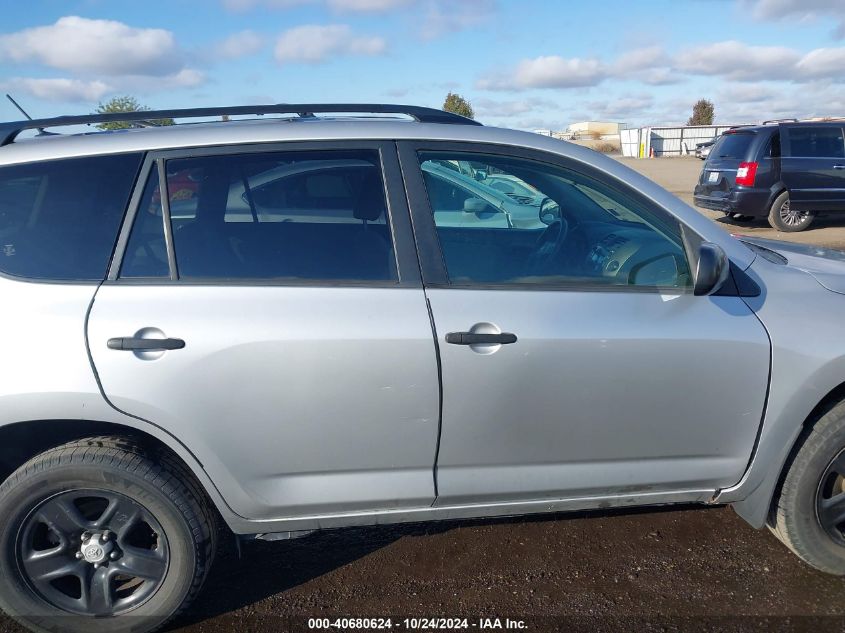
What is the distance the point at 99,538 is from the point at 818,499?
9.12 feet

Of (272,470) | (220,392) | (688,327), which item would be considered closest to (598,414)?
(688,327)

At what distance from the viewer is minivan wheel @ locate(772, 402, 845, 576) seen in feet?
8.40

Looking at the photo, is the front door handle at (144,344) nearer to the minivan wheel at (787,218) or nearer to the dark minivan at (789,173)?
the dark minivan at (789,173)

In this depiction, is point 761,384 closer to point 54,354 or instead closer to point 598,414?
point 598,414

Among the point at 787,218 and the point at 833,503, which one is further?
the point at 787,218

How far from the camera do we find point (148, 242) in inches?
94.0

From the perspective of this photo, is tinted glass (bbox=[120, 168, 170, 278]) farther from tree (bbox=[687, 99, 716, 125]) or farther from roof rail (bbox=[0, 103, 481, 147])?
tree (bbox=[687, 99, 716, 125])

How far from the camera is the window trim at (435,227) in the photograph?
7.94 ft

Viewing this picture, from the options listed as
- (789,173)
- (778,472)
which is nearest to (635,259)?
(778,472)

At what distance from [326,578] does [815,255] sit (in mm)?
2684

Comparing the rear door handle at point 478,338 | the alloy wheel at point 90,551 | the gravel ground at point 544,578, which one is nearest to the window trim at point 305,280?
the rear door handle at point 478,338

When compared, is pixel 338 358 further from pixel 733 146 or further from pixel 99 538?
pixel 733 146

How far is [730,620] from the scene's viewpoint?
251 cm

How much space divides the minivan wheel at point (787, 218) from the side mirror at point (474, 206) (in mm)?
9130
